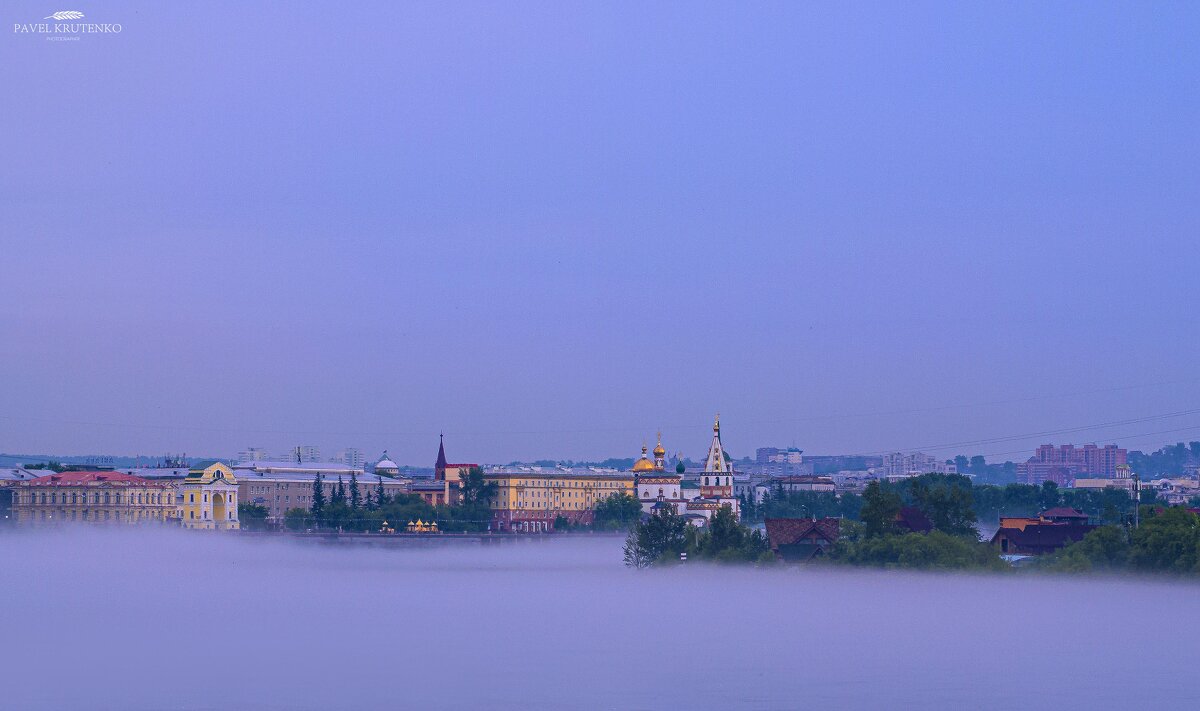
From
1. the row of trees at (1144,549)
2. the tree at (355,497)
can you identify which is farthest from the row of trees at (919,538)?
the tree at (355,497)

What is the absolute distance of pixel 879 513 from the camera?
60938 millimetres

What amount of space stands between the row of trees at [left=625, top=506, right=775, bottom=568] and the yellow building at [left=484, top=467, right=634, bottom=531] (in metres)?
53.4

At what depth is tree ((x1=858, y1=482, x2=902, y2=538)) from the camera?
60875 mm

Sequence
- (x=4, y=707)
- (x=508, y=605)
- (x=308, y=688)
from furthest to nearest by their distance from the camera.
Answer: (x=508, y=605), (x=308, y=688), (x=4, y=707)

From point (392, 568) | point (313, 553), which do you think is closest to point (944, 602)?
point (392, 568)

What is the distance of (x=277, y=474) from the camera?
436 feet

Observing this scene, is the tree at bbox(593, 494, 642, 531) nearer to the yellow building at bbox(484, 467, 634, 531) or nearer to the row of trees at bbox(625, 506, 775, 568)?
the yellow building at bbox(484, 467, 634, 531)

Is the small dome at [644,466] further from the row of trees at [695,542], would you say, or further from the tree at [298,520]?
the row of trees at [695,542]

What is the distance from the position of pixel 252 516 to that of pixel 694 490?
27.3 m

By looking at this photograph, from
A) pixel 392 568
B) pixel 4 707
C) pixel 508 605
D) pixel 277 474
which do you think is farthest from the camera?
pixel 277 474

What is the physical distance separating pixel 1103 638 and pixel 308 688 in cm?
1783

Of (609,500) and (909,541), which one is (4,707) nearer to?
(909,541)

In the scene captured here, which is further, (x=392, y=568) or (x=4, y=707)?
(x=392, y=568)

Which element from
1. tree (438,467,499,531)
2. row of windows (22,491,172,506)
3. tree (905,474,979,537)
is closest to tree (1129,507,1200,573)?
tree (905,474,979,537)
